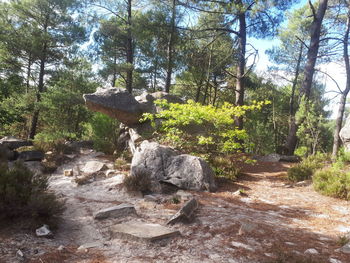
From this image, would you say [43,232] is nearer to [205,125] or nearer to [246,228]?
[246,228]

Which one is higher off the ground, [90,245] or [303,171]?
[303,171]

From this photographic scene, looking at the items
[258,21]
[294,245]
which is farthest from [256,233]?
[258,21]

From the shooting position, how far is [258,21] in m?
11.5

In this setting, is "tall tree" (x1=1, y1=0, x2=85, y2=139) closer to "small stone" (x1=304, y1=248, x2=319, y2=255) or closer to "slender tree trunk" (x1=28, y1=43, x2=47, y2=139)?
"slender tree trunk" (x1=28, y1=43, x2=47, y2=139)

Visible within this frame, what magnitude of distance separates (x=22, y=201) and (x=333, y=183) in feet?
20.6

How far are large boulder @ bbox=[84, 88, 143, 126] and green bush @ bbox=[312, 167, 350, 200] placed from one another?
21.2ft

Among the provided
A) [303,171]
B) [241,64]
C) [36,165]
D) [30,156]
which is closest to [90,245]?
[36,165]

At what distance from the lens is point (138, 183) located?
549 centimetres

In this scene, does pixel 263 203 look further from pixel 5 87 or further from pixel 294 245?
pixel 5 87

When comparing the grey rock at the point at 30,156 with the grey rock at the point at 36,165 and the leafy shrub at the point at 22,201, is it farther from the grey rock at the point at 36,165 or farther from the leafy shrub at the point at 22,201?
the leafy shrub at the point at 22,201

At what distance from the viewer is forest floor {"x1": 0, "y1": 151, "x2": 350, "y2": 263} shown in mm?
2711

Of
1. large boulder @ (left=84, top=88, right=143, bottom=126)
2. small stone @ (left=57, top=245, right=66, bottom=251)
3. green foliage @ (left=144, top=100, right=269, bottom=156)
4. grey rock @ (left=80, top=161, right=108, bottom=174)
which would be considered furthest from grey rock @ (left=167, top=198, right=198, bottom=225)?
large boulder @ (left=84, top=88, right=143, bottom=126)

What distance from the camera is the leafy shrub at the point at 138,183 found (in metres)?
5.41

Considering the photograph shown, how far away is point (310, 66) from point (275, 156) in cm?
433
